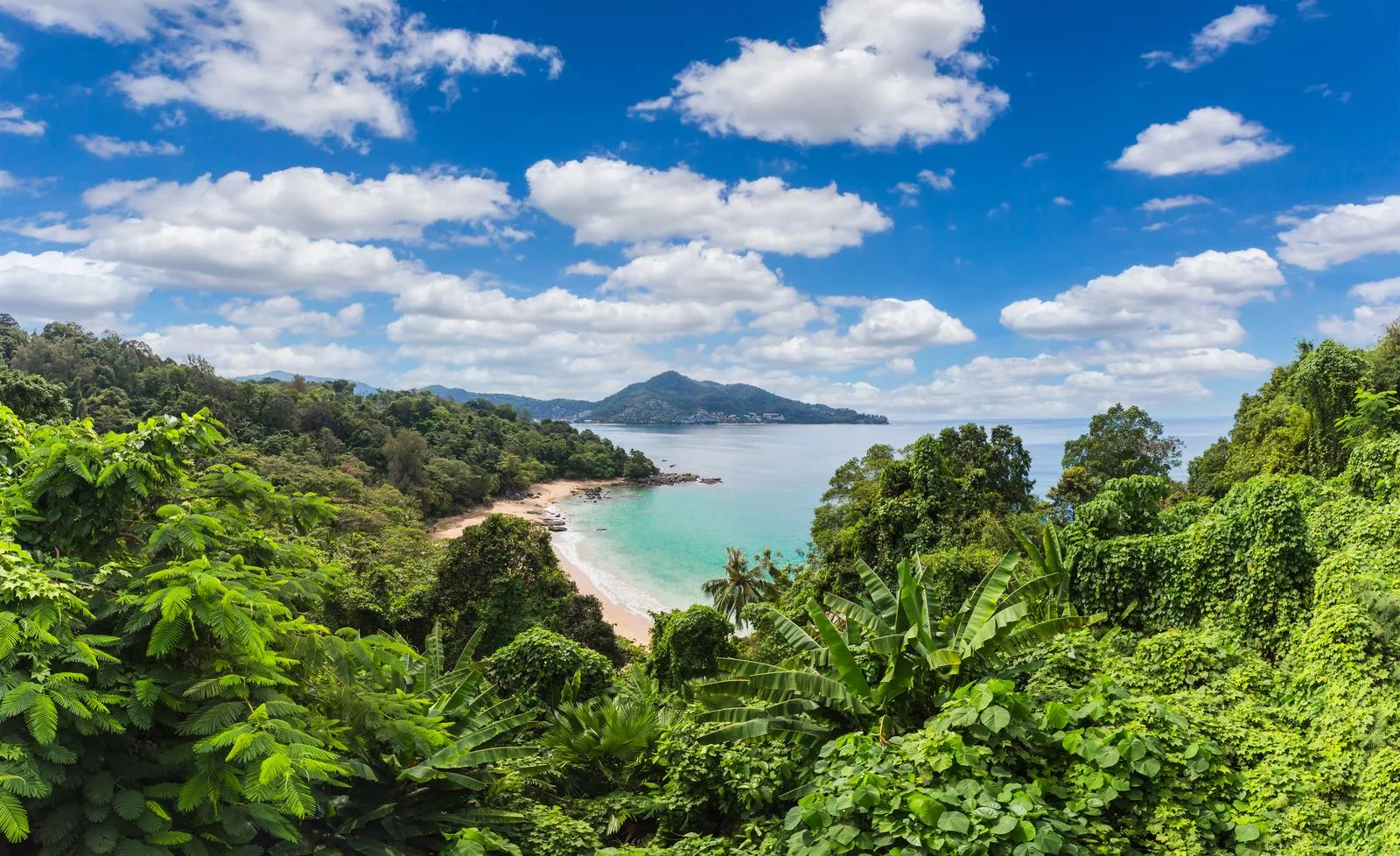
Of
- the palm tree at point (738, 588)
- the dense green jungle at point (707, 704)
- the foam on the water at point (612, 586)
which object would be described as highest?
the dense green jungle at point (707, 704)

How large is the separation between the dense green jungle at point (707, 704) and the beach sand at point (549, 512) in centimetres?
1162

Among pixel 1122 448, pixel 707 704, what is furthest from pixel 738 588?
pixel 707 704

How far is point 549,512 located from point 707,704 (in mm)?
61726

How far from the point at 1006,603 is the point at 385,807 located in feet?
20.1

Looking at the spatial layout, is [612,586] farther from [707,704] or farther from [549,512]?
[707,704]

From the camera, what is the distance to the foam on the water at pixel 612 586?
38.4 metres

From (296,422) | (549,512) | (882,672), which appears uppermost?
(296,422)

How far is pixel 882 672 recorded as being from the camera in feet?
21.3

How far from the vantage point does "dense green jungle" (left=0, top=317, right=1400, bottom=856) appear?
13.3 ft

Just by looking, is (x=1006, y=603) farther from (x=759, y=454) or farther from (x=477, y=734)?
(x=759, y=454)

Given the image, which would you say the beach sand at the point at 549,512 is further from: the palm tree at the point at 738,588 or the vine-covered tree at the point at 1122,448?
the vine-covered tree at the point at 1122,448

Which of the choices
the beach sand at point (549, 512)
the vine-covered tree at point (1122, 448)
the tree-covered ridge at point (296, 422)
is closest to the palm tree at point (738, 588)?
the beach sand at point (549, 512)

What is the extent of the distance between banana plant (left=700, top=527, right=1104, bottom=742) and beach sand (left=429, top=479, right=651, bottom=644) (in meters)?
12.3

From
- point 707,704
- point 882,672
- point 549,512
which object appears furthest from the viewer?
point 549,512
